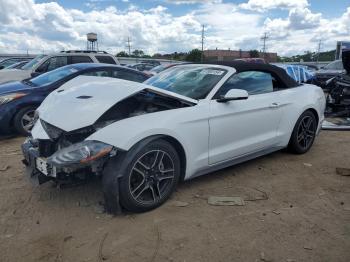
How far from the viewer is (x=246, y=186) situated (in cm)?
439

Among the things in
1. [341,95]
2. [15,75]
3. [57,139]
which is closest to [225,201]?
[57,139]

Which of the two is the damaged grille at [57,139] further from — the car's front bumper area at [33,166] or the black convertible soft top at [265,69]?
the black convertible soft top at [265,69]

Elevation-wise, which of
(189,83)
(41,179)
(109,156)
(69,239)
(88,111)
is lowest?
(69,239)

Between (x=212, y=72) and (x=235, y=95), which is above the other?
(x=212, y=72)

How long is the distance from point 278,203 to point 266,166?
4.27ft

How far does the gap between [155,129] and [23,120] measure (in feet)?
14.0

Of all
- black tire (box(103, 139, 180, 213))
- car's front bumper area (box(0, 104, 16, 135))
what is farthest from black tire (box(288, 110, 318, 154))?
car's front bumper area (box(0, 104, 16, 135))

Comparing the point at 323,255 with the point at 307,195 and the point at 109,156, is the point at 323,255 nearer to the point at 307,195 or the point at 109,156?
the point at 307,195

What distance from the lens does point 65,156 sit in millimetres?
3369

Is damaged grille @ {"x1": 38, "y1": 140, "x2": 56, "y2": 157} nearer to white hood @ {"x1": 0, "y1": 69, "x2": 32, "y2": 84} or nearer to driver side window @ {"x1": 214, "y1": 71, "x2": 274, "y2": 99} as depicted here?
driver side window @ {"x1": 214, "y1": 71, "x2": 274, "y2": 99}

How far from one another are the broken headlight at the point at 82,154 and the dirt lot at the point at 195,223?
63 cm

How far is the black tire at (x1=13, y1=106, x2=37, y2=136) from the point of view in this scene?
6.77 metres

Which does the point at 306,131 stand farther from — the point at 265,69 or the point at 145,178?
the point at 145,178

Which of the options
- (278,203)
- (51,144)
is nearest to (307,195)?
(278,203)
